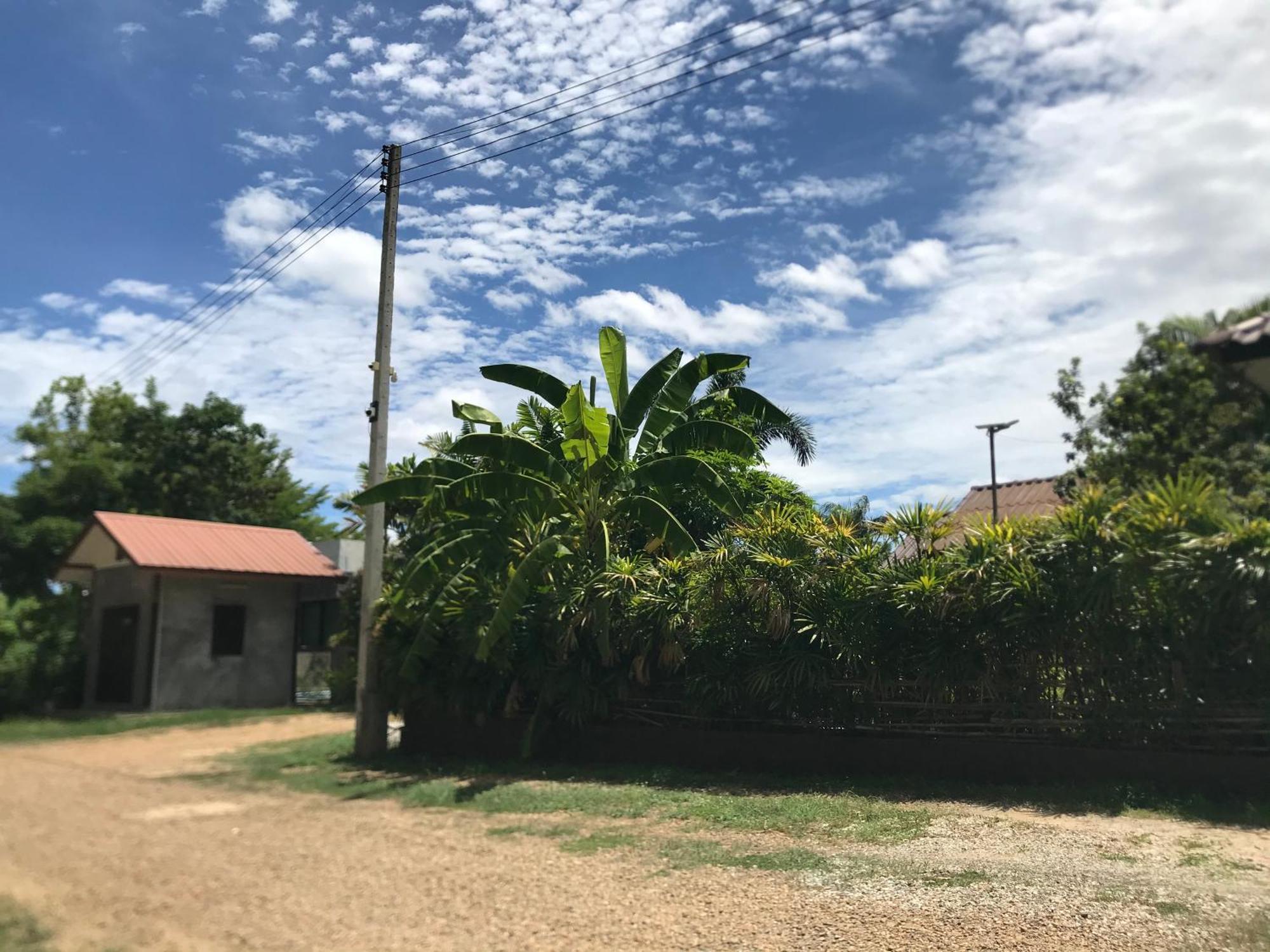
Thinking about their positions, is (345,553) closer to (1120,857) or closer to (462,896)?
(462,896)

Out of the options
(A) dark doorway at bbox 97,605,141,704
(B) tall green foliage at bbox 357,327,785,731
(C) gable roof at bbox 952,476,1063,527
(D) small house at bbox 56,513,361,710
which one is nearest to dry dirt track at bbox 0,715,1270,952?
(B) tall green foliage at bbox 357,327,785,731

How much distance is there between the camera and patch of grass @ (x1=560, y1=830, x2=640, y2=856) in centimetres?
775

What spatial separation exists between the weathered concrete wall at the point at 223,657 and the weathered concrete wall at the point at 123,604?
504 millimetres

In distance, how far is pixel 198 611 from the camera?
2256cm

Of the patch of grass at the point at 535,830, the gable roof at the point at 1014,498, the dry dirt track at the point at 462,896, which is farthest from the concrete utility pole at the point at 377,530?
the gable roof at the point at 1014,498

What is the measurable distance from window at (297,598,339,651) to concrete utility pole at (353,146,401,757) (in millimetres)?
10093

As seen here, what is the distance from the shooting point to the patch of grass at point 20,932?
5.29 meters

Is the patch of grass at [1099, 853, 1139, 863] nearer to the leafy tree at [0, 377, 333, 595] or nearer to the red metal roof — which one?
the red metal roof

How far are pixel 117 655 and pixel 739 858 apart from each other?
2137cm

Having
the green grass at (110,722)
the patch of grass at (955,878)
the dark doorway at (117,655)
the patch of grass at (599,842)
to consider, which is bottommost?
the green grass at (110,722)

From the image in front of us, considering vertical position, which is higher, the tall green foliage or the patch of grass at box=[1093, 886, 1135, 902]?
the tall green foliage

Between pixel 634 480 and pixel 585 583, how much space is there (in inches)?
67.6

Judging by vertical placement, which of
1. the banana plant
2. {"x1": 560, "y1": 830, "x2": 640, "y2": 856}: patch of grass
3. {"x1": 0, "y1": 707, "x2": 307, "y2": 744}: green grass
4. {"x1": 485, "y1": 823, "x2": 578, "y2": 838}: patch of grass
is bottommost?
{"x1": 0, "y1": 707, "x2": 307, "y2": 744}: green grass

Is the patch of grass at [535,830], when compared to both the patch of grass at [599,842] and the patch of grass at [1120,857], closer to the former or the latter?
the patch of grass at [599,842]
